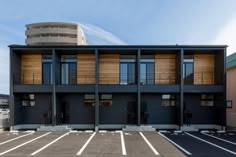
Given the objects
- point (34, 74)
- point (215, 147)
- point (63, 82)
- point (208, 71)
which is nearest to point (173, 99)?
point (208, 71)

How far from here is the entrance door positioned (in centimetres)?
1990

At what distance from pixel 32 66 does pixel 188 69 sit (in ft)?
43.6

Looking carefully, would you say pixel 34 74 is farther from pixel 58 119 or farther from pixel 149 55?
pixel 149 55

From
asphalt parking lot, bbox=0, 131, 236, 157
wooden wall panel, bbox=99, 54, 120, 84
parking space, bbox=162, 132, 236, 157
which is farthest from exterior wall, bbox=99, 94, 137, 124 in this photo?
parking space, bbox=162, 132, 236, 157

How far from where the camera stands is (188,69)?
20.2 metres

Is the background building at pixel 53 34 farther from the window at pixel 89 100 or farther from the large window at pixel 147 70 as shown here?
the large window at pixel 147 70

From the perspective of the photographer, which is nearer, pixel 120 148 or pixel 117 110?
pixel 120 148

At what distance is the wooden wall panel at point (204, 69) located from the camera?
2016cm

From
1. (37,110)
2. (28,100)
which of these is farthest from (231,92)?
(28,100)

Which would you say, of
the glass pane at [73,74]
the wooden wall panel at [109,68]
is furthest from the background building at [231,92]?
the glass pane at [73,74]

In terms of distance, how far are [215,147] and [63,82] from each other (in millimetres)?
13141

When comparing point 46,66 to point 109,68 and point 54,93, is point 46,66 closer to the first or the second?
point 54,93

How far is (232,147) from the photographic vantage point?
11.9 metres

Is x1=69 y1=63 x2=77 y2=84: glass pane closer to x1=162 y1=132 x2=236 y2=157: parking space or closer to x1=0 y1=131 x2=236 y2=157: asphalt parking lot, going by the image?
x1=0 y1=131 x2=236 y2=157: asphalt parking lot
